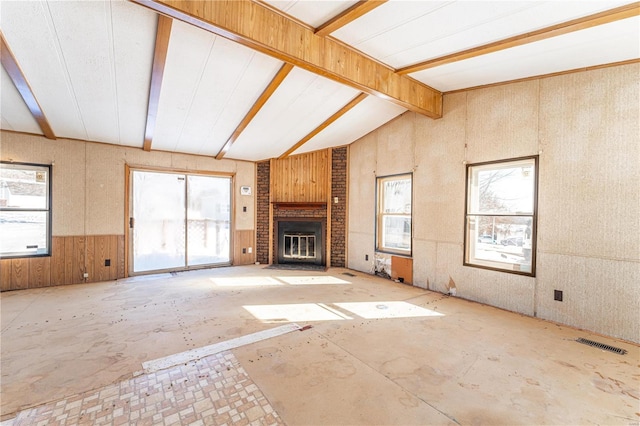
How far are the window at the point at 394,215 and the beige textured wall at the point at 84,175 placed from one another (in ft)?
14.7

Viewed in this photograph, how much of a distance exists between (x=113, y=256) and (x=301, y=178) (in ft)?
13.1

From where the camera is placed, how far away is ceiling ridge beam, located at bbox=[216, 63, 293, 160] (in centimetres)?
326

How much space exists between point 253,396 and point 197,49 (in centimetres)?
321

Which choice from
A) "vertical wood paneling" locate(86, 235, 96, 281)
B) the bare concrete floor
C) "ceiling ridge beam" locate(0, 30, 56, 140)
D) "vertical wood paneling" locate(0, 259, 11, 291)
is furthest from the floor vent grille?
"vertical wood paneling" locate(0, 259, 11, 291)

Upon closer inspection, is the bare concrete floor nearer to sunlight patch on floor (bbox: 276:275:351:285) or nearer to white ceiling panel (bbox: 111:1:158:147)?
sunlight patch on floor (bbox: 276:275:351:285)

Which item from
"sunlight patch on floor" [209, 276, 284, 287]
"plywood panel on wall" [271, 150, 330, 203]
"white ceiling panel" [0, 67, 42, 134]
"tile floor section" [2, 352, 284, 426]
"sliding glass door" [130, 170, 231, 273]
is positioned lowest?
"tile floor section" [2, 352, 284, 426]

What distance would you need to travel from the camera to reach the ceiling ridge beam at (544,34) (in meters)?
2.27

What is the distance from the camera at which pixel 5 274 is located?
4.36 m

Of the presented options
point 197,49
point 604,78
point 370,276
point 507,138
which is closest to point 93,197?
point 197,49

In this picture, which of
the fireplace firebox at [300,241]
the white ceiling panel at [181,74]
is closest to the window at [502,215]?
the fireplace firebox at [300,241]

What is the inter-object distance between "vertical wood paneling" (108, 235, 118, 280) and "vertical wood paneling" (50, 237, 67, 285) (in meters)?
0.64

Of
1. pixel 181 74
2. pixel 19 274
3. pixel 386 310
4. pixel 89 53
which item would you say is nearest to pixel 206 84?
pixel 181 74

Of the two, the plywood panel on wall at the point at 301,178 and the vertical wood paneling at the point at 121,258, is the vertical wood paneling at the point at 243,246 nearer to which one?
the plywood panel on wall at the point at 301,178

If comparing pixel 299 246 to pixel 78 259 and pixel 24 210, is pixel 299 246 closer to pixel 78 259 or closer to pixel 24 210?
pixel 78 259
